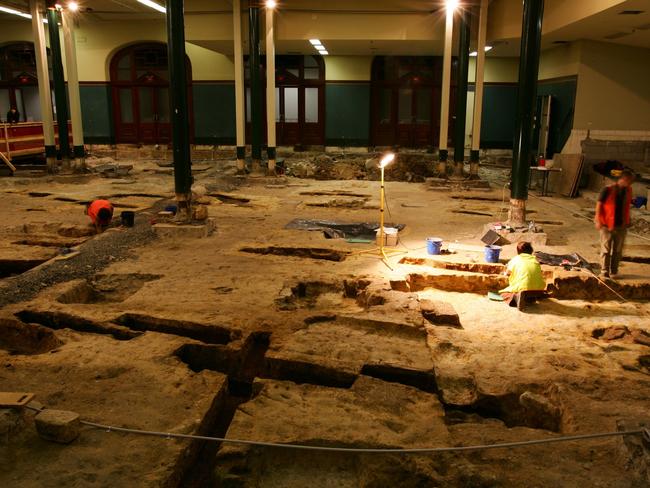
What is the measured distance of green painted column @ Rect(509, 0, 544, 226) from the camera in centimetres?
958

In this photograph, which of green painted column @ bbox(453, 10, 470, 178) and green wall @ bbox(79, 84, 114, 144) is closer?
→ green painted column @ bbox(453, 10, 470, 178)

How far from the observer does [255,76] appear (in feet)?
53.7

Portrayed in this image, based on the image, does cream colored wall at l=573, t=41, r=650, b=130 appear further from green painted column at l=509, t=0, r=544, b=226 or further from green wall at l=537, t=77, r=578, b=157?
green painted column at l=509, t=0, r=544, b=226

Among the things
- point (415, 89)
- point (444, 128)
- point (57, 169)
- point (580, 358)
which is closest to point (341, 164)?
point (444, 128)

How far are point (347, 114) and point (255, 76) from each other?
26.0 ft

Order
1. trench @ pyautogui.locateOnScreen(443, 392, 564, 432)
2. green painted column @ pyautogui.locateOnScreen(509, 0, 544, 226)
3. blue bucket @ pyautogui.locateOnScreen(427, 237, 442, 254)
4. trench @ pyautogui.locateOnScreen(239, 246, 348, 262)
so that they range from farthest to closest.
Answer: green painted column @ pyautogui.locateOnScreen(509, 0, 544, 226), trench @ pyautogui.locateOnScreen(239, 246, 348, 262), blue bucket @ pyautogui.locateOnScreen(427, 237, 442, 254), trench @ pyautogui.locateOnScreen(443, 392, 564, 432)

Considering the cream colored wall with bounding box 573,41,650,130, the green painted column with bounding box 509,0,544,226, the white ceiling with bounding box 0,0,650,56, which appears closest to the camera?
the green painted column with bounding box 509,0,544,226

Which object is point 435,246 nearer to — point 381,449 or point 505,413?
point 505,413

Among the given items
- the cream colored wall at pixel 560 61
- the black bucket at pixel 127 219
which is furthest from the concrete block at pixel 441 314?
the cream colored wall at pixel 560 61

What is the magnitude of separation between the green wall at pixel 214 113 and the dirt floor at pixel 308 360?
14.5 meters

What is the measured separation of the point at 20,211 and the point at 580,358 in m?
11.1

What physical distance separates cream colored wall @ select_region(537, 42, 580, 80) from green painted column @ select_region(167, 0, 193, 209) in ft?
38.2

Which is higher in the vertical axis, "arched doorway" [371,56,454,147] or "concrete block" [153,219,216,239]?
"arched doorway" [371,56,454,147]

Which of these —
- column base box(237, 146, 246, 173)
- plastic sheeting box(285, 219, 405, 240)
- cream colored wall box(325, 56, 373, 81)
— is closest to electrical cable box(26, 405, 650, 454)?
plastic sheeting box(285, 219, 405, 240)
